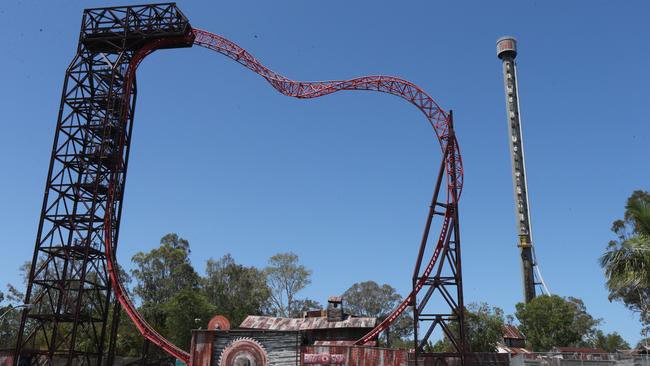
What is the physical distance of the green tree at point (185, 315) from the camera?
189ft

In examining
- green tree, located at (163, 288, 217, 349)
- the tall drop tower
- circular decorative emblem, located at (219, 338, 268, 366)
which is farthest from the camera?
the tall drop tower

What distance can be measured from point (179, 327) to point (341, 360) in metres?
32.7

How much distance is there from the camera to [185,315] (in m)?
57.7

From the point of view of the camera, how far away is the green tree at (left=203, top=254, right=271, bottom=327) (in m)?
68.4

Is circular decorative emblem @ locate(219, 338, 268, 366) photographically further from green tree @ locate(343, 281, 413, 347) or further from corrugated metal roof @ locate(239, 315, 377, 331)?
green tree @ locate(343, 281, 413, 347)

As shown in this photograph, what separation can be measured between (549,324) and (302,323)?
33.4 m

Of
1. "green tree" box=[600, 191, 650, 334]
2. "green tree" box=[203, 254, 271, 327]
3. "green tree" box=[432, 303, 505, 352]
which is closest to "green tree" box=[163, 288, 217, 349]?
"green tree" box=[203, 254, 271, 327]

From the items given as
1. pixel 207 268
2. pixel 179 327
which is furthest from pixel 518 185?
pixel 179 327

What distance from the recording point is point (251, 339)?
29.0 m

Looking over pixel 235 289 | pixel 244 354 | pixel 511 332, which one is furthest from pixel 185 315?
pixel 511 332

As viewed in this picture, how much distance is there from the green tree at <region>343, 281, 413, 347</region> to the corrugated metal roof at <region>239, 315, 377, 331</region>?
4183 cm

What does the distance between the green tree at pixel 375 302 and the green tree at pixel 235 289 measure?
21.8 meters

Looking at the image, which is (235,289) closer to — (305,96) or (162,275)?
(162,275)

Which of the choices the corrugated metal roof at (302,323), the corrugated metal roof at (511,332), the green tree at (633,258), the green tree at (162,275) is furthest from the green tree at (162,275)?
the green tree at (633,258)
